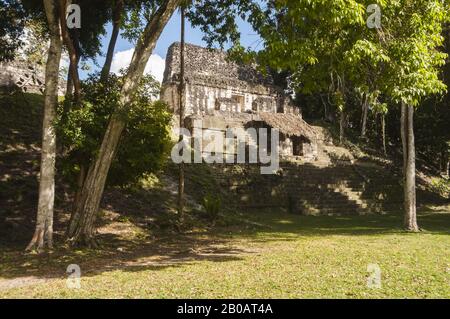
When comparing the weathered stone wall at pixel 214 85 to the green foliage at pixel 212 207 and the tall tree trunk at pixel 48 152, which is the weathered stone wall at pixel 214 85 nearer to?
the green foliage at pixel 212 207

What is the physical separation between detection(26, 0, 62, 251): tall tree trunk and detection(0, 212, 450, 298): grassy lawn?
57 centimetres

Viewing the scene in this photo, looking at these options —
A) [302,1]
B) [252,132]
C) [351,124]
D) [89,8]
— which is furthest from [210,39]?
[351,124]

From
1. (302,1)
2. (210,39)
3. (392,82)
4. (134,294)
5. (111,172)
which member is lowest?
(134,294)

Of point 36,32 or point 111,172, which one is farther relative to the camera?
point 36,32

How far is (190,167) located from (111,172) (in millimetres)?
7049

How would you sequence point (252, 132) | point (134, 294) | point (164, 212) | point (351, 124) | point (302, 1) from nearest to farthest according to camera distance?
point (134, 294) < point (302, 1) < point (164, 212) < point (252, 132) < point (351, 124)

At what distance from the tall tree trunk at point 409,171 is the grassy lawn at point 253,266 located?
532mm

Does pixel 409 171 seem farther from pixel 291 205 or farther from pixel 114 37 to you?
pixel 114 37

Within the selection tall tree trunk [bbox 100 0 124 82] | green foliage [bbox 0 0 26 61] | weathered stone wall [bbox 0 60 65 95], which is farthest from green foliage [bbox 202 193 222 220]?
weathered stone wall [bbox 0 60 65 95]

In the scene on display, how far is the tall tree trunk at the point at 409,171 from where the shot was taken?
12.4 m

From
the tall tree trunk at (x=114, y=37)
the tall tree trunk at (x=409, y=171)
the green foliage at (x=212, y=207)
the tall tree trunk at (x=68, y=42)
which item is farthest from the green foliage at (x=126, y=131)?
the tall tree trunk at (x=409, y=171)

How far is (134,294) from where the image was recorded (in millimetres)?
5312

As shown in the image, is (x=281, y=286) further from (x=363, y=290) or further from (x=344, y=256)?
(x=344, y=256)

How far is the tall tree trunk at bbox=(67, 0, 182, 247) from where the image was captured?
9039 millimetres
